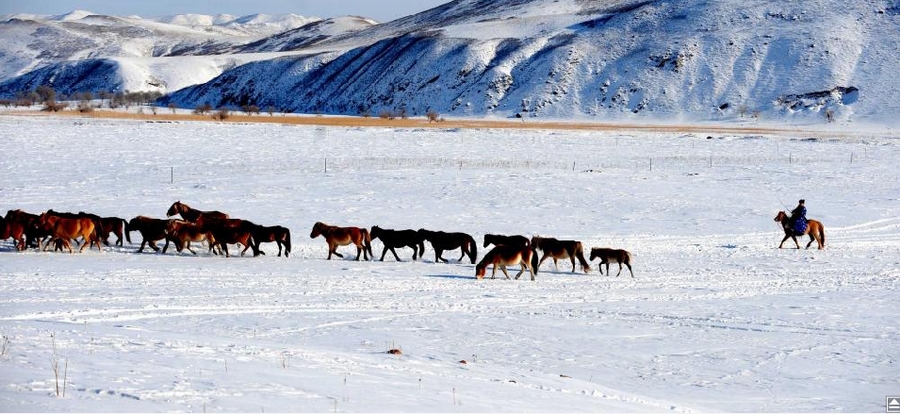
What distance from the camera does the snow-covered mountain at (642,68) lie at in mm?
130500

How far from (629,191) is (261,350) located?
89.6ft

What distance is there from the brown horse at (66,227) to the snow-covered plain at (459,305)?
1.70 ft

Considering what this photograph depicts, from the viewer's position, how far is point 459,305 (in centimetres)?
1659

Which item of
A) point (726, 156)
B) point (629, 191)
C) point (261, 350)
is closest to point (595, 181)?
point (629, 191)

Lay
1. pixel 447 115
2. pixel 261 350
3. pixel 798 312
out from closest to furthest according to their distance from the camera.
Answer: pixel 261 350 → pixel 798 312 → pixel 447 115

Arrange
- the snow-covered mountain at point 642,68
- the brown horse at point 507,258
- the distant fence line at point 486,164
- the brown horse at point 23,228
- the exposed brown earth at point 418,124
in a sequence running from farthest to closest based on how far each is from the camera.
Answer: the snow-covered mountain at point 642,68, the exposed brown earth at point 418,124, the distant fence line at point 486,164, the brown horse at point 23,228, the brown horse at point 507,258

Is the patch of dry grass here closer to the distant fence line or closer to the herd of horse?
the distant fence line

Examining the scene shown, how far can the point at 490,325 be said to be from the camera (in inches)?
595

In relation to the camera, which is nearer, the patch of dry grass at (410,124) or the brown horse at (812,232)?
the brown horse at (812,232)

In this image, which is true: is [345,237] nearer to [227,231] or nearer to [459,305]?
[227,231]

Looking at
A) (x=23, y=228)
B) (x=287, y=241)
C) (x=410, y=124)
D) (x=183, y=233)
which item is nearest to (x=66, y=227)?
(x=23, y=228)

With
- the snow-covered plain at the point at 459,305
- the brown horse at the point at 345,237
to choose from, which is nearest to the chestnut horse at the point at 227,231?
the snow-covered plain at the point at 459,305

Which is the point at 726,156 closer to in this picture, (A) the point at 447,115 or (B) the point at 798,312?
(B) the point at 798,312

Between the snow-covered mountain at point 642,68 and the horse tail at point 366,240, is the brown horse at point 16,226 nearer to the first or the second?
the horse tail at point 366,240
